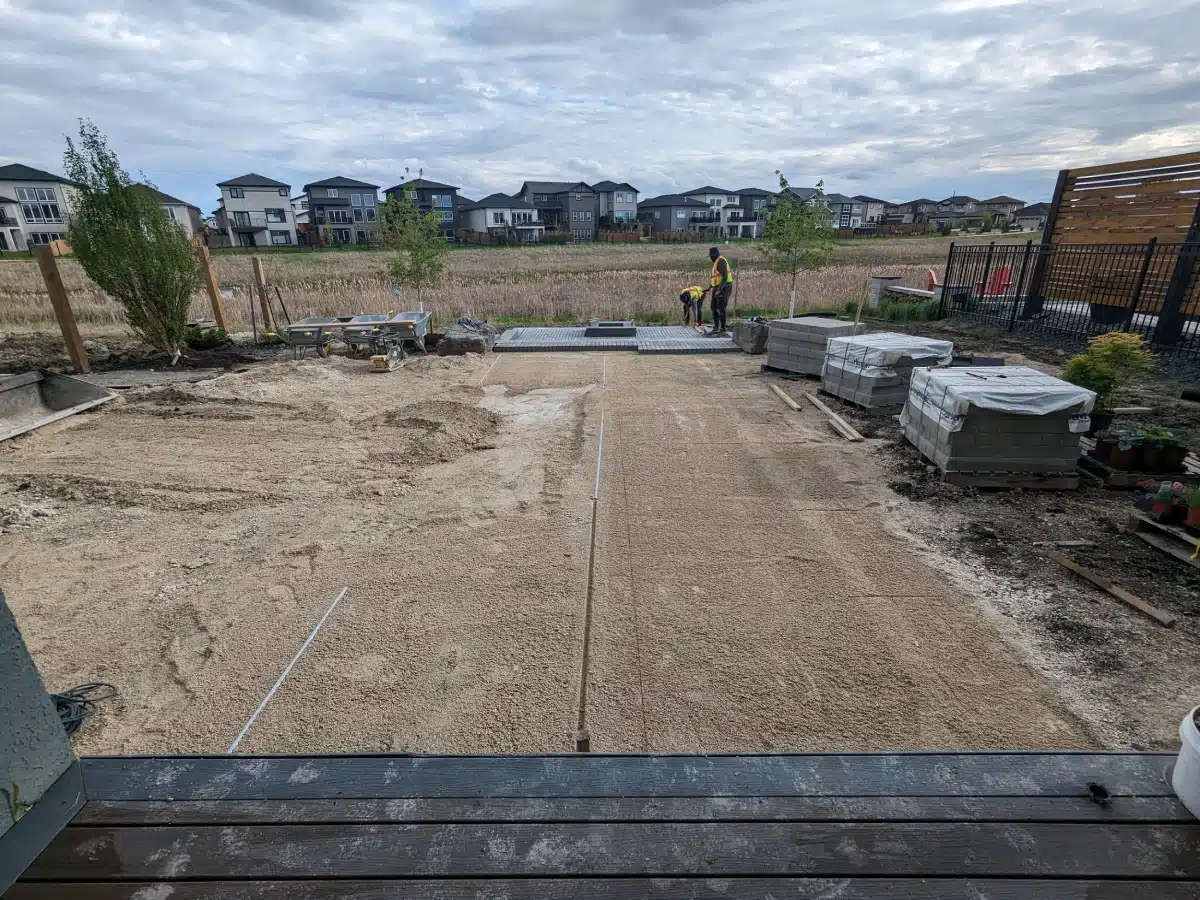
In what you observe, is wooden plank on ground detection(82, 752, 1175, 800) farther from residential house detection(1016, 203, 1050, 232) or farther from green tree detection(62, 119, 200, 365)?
residential house detection(1016, 203, 1050, 232)

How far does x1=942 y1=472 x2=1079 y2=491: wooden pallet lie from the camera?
5.74 meters

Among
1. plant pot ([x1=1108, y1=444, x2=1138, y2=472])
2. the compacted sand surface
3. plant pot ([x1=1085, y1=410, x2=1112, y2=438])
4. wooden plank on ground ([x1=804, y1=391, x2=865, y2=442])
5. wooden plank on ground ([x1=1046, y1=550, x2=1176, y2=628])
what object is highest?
plant pot ([x1=1085, y1=410, x2=1112, y2=438])

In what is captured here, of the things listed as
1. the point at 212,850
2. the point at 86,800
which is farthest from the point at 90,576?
the point at 212,850

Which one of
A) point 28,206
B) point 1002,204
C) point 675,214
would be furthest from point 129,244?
point 1002,204

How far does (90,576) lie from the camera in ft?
14.9

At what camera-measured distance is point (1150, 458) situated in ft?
18.9

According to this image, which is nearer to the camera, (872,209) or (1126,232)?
(1126,232)

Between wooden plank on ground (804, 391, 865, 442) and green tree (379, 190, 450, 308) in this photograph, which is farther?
green tree (379, 190, 450, 308)

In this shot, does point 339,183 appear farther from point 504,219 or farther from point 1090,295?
point 1090,295

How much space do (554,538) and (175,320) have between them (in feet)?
35.6

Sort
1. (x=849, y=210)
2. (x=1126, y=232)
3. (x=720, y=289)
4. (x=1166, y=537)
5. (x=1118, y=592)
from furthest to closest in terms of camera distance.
→ (x=849, y=210), (x=720, y=289), (x=1126, y=232), (x=1166, y=537), (x=1118, y=592)

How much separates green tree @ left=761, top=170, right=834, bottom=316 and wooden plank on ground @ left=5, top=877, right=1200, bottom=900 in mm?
14049

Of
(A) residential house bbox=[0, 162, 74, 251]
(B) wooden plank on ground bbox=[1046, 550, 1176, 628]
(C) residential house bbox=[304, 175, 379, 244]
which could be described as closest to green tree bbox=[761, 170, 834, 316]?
(B) wooden plank on ground bbox=[1046, 550, 1176, 628]

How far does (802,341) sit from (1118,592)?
6.80 meters
